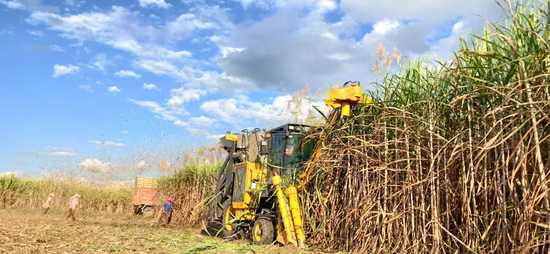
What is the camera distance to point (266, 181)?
8.38m

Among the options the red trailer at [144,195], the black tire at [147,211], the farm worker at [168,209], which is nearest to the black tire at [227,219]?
the farm worker at [168,209]

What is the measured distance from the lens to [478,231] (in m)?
3.74

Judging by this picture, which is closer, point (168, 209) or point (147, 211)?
point (168, 209)

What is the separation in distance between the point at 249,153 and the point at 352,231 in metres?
4.17

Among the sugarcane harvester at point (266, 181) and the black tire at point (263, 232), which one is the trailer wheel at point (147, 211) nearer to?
the sugarcane harvester at point (266, 181)

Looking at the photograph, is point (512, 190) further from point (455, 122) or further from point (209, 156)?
point (209, 156)

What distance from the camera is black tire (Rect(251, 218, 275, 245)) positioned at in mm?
7332

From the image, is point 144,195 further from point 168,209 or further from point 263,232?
point 263,232

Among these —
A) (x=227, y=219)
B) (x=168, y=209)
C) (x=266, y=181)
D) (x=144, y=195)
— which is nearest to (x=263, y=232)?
(x=266, y=181)

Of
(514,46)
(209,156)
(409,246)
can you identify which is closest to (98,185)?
(209,156)

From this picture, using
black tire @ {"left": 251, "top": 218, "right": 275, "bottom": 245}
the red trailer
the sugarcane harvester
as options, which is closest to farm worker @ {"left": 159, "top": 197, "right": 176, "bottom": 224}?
the red trailer

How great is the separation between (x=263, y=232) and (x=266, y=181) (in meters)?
1.27

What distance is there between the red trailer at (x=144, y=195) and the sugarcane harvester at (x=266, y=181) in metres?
9.44

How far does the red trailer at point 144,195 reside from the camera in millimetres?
19219
